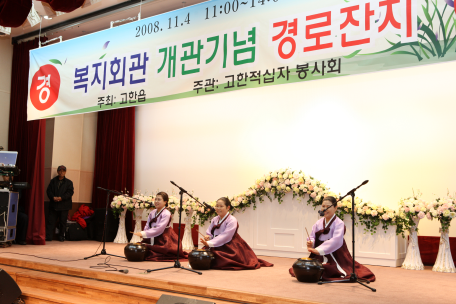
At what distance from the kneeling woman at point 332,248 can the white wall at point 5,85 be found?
7617 millimetres

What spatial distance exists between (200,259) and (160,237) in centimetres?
132

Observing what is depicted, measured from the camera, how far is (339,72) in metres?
4.38

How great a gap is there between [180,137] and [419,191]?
5102 millimetres

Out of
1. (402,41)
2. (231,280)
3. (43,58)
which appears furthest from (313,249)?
(43,58)

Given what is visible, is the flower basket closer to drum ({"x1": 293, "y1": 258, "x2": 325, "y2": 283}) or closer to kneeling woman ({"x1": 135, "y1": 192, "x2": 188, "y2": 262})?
kneeling woman ({"x1": 135, "y1": 192, "x2": 188, "y2": 262})

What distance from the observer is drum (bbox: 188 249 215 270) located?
563 cm

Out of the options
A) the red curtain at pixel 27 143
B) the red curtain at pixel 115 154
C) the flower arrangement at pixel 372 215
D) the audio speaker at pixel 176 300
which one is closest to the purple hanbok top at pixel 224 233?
the flower arrangement at pixel 372 215

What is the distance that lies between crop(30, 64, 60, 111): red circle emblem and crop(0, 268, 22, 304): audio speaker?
2.80 m

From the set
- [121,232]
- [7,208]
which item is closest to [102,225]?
[121,232]

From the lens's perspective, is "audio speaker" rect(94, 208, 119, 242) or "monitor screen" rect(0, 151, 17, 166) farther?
"audio speaker" rect(94, 208, 119, 242)

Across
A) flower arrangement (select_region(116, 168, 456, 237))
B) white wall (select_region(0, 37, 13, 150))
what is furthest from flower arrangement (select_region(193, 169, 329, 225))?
white wall (select_region(0, 37, 13, 150))

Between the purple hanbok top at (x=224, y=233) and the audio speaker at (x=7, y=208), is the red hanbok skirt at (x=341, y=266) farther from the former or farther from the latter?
the audio speaker at (x=7, y=208)

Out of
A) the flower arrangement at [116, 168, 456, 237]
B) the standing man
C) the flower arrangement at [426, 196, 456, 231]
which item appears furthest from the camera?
the standing man

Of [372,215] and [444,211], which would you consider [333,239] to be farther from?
[444,211]
